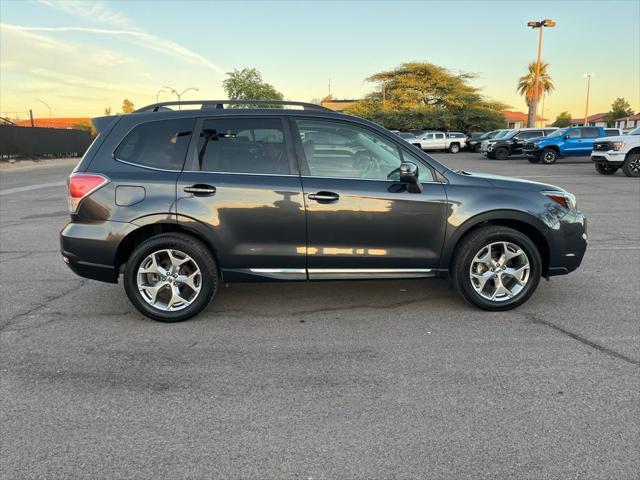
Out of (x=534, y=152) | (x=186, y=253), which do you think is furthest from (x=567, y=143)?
(x=186, y=253)

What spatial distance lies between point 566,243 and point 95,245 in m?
4.15

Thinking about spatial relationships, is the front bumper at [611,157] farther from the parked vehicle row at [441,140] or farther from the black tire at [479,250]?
the parked vehicle row at [441,140]

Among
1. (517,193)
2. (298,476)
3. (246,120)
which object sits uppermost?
(246,120)

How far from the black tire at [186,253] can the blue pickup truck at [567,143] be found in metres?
23.0

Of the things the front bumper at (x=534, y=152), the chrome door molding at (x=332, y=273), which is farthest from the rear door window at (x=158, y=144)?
the front bumper at (x=534, y=152)

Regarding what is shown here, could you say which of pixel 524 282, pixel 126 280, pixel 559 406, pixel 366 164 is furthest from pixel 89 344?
pixel 524 282

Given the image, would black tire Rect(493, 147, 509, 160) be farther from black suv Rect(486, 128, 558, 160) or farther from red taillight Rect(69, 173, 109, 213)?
red taillight Rect(69, 173, 109, 213)

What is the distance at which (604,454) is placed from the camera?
2.40 m

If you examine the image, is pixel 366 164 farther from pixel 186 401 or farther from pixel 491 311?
pixel 186 401

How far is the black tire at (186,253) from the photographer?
13.3ft

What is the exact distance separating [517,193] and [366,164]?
1.38 meters

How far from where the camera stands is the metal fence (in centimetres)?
2894

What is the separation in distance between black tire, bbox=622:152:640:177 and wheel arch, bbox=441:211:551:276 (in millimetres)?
14438

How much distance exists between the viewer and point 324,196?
4039mm
